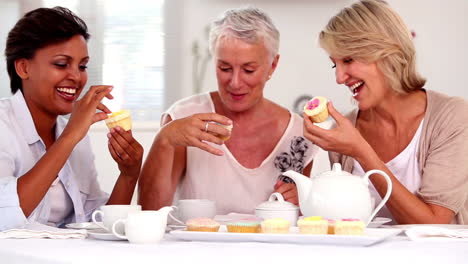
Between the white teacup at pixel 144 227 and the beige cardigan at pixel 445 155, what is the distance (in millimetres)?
912

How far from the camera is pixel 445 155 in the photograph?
2.08 m

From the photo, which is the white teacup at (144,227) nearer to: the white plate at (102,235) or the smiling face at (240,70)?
the white plate at (102,235)

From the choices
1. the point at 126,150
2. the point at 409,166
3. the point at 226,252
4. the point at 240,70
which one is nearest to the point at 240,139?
the point at 240,70

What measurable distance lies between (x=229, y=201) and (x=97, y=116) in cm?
71

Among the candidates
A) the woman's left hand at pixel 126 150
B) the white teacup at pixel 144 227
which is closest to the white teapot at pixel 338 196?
the white teacup at pixel 144 227

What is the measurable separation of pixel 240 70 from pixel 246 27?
0.15 metres

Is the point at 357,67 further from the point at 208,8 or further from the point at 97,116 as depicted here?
the point at 208,8

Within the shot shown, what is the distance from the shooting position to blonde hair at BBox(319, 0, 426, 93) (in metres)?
2.18

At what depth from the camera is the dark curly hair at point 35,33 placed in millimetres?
2264

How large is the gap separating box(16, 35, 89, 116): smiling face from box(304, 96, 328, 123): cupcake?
84cm

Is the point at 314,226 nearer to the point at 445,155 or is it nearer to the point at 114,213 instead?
the point at 114,213

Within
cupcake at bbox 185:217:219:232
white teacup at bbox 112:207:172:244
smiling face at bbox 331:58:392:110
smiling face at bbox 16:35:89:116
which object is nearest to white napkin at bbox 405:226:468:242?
cupcake at bbox 185:217:219:232

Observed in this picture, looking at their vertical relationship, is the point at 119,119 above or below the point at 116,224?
above

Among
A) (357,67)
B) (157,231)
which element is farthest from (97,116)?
(357,67)
